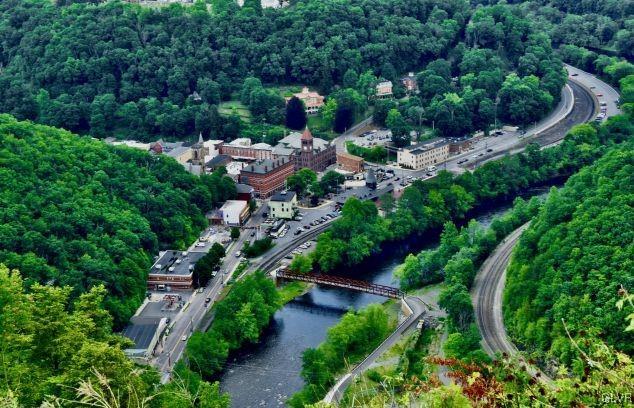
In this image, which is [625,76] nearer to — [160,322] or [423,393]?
[160,322]

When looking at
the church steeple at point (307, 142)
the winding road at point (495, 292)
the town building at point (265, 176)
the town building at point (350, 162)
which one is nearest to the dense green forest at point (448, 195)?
the winding road at point (495, 292)

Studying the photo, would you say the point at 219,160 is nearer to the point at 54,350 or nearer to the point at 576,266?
the point at 576,266

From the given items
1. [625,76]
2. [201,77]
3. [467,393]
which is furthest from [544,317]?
[625,76]

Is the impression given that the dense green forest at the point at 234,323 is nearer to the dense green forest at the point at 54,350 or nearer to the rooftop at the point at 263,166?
the dense green forest at the point at 54,350

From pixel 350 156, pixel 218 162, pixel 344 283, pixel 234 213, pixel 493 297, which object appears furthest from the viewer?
pixel 350 156

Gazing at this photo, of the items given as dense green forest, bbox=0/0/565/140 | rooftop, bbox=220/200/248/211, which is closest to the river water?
rooftop, bbox=220/200/248/211

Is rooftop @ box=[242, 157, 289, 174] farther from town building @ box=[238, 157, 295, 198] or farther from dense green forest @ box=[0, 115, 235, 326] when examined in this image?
dense green forest @ box=[0, 115, 235, 326]

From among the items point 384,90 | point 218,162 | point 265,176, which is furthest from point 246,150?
point 384,90
